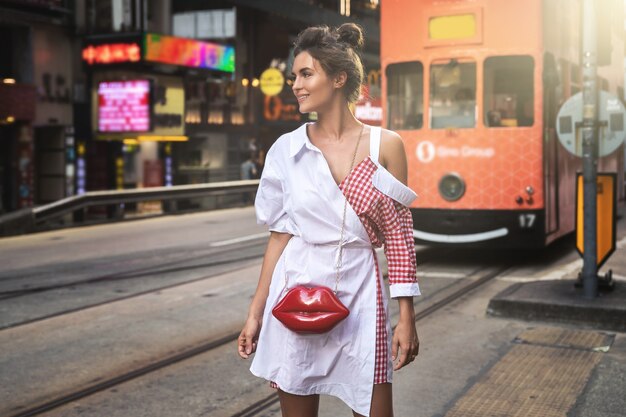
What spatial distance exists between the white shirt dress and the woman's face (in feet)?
0.48

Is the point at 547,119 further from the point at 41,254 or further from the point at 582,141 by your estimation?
the point at 41,254

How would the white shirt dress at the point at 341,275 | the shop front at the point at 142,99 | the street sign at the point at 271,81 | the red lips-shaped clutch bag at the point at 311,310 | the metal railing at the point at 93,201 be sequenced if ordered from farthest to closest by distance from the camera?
the street sign at the point at 271,81
the shop front at the point at 142,99
the metal railing at the point at 93,201
the white shirt dress at the point at 341,275
the red lips-shaped clutch bag at the point at 311,310

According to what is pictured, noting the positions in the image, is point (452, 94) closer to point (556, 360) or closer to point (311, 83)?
point (556, 360)

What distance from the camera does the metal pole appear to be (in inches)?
323

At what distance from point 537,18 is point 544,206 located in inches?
93.3

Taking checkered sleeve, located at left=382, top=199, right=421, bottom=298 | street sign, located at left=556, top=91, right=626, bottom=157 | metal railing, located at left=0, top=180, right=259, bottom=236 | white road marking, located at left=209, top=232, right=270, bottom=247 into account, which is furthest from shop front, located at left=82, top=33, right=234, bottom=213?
checkered sleeve, located at left=382, top=199, right=421, bottom=298

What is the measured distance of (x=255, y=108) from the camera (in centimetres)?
3191

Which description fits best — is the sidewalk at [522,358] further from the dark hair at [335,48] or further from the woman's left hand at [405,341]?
the dark hair at [335,48]

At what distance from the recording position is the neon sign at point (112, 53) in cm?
2280

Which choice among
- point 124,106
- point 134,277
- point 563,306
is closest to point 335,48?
point 563,306

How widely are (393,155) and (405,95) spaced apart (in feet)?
30.1

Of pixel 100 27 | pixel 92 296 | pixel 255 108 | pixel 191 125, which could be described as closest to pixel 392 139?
pixel 92 296

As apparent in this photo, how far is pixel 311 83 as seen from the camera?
119 inches

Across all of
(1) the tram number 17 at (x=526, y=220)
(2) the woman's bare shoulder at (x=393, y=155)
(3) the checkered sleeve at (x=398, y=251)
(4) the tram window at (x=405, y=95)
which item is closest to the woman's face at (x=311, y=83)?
(2) the woman's bare shoulder at (x=393, y=155)
